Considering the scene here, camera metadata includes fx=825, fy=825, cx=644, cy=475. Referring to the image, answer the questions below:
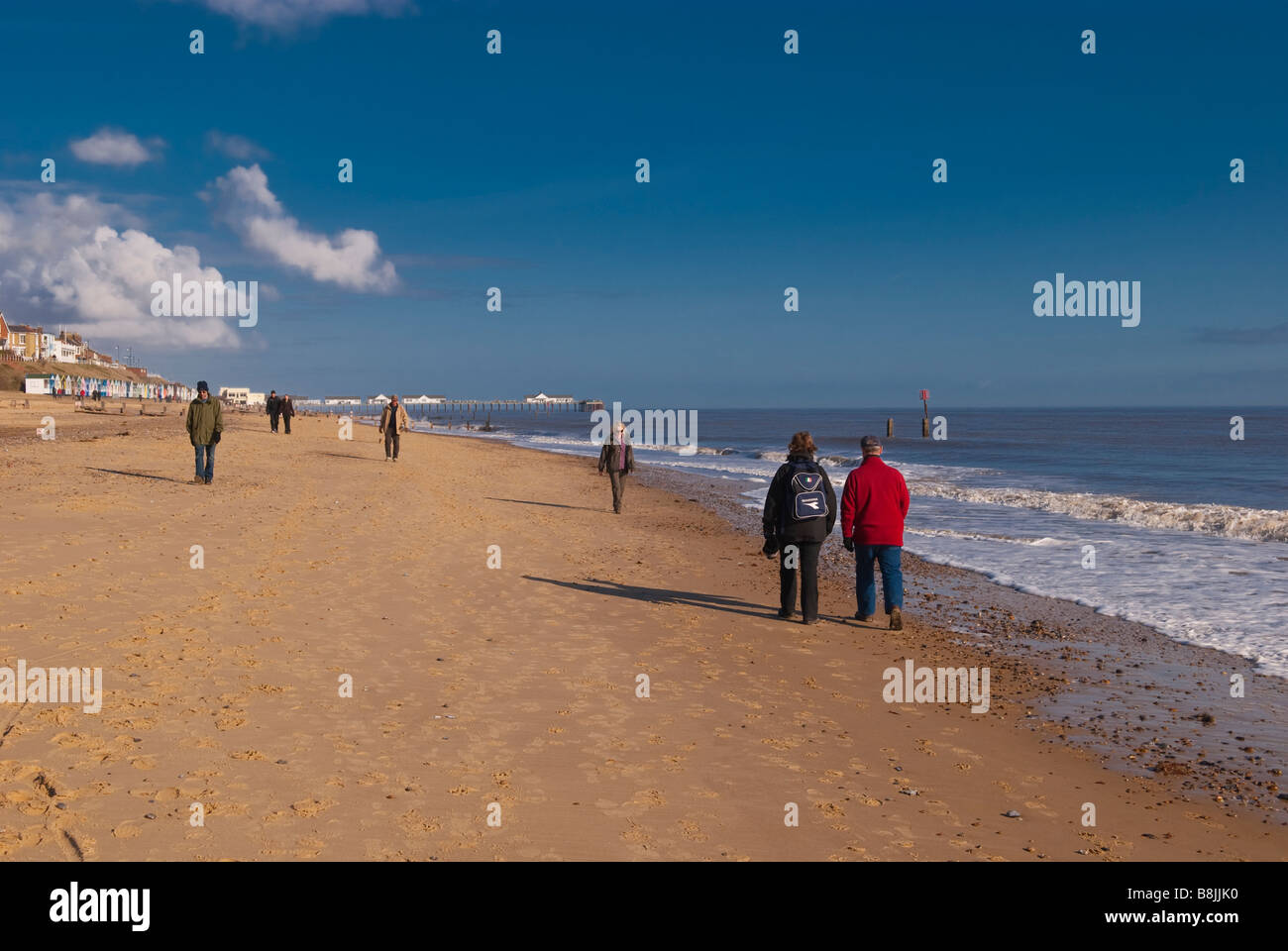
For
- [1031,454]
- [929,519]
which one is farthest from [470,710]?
[1031,454]

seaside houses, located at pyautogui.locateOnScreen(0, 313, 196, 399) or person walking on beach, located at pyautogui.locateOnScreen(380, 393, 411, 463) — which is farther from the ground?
seaside houses, located at pyautogui.locateOnScreen(0, 313, 196, 399)

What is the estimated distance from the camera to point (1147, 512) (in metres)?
21.5

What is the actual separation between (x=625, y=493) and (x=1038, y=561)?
44.1 feet

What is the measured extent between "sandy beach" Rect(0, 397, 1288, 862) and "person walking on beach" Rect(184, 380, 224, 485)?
16.2 feet

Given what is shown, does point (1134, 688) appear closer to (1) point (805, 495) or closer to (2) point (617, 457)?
(1) point (805, 495)

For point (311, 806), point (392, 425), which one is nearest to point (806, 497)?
point (311, 806)

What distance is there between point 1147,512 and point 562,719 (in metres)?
20.4

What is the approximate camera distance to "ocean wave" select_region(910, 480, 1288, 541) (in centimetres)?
1875

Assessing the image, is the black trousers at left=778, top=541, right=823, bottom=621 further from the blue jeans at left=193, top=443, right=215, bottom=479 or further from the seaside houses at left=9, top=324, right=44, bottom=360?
the seaside houses at left=9, top=324, right=44, bottom=360

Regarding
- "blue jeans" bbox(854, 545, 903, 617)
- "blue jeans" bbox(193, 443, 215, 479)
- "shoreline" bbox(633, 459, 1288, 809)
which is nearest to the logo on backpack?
Result: "blue jeans" bbox(854, 545, 903, 617)

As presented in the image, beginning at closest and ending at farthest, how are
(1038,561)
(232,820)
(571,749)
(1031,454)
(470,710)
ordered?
(232,820), (571,749), (470,710), (1038,561), (1031,454)

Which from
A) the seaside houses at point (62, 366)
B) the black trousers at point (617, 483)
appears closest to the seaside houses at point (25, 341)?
the seaside houses at point (62, 366)
